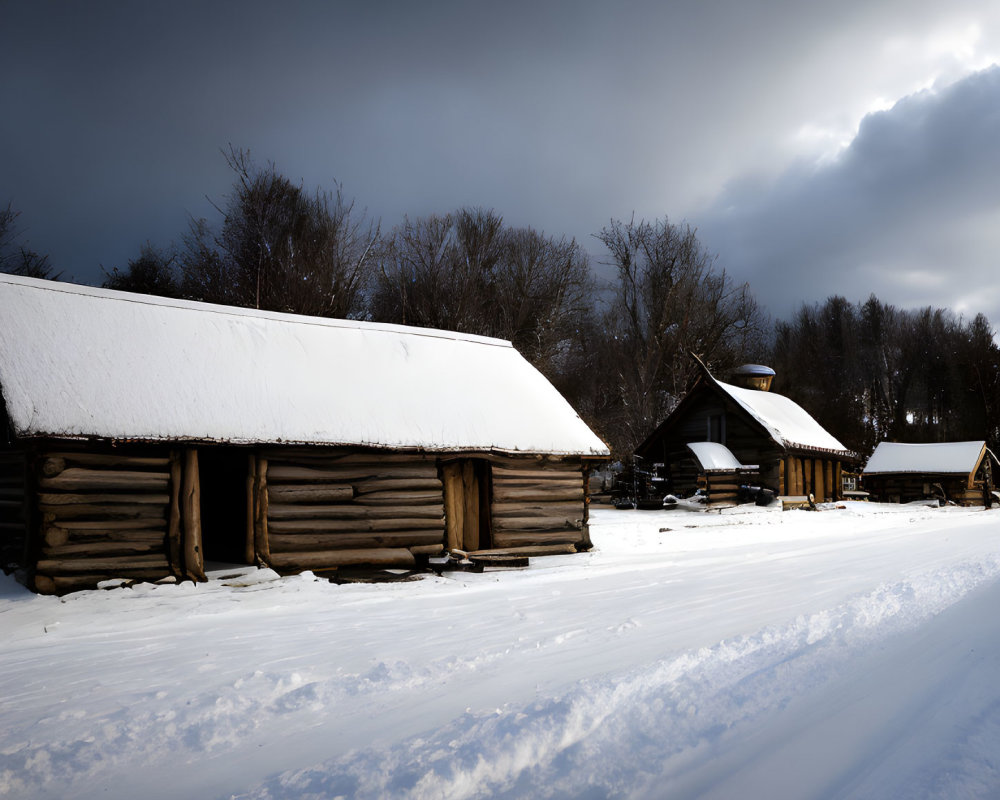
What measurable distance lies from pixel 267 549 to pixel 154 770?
8.24 metres

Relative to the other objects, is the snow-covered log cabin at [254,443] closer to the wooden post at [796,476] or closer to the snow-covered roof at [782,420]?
the snow-covered roof at [782,420]

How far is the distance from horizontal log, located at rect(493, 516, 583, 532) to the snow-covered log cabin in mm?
44

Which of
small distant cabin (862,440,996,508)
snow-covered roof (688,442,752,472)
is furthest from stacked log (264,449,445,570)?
small distant cabin (862,440,996,508)

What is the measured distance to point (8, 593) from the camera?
10289 millimetres

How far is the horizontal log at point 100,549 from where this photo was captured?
33.7 ft

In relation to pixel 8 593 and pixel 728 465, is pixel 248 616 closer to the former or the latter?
pixel 8 593

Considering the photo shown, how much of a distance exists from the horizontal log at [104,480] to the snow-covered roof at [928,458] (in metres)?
38.4

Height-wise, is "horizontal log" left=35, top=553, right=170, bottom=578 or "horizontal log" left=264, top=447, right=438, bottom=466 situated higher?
"horizontal log" left=264, top=447, right=438, bottom=466

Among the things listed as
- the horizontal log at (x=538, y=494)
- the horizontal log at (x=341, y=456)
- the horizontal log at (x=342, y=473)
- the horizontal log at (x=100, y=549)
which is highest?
the horizontal log at (x=341, y=456)

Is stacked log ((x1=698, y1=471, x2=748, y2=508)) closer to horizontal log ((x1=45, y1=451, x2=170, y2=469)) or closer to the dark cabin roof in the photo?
the dark cabin roof

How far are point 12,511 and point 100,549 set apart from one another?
9.28 ft

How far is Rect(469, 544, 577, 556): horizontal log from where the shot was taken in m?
13.9

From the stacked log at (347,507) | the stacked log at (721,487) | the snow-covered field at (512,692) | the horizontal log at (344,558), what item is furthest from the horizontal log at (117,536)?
the stacked log at (721,487)

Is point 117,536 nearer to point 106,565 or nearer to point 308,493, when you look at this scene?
point 106,565
